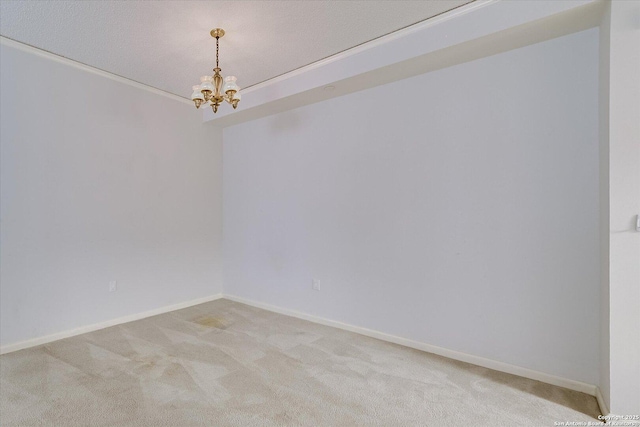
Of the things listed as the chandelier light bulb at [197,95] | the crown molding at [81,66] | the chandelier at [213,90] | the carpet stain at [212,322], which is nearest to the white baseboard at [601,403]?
the carpet stain at [212,322]

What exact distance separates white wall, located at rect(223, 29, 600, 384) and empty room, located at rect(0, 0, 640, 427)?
2 cm

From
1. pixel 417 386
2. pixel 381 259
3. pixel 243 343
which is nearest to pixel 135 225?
pixel 243 343

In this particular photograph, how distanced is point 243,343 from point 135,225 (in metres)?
2.01

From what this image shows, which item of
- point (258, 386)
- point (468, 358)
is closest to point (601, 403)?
point (468, 358)

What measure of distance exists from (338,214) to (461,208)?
4.30 feet

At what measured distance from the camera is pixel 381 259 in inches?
128

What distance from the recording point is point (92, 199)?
3475mm

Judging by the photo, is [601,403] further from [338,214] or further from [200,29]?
[200,29]

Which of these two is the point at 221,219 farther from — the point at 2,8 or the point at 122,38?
the point at 2,8

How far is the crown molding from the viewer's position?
2922 mm

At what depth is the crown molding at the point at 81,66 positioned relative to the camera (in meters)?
2.92

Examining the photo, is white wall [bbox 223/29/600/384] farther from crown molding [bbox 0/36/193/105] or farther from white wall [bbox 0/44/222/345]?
crown molding [bbox 0/36/193/105]
